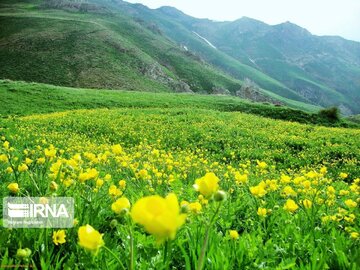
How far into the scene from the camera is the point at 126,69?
85938mm

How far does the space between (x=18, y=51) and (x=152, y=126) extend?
76.7 meters

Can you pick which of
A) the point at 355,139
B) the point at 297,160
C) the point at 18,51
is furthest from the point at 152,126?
the point at 18,51

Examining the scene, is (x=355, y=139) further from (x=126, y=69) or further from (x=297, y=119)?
(x=126, y=69)

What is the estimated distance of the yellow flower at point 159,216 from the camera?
113 centimetres

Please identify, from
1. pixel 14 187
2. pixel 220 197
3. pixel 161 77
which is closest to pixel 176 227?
pixel 220 197

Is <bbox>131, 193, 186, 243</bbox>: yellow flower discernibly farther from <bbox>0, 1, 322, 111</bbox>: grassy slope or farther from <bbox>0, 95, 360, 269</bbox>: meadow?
<bbox>0, 1, 322, 111</bbox>: grassy slope

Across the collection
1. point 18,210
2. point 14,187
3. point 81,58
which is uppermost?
point 14,187
